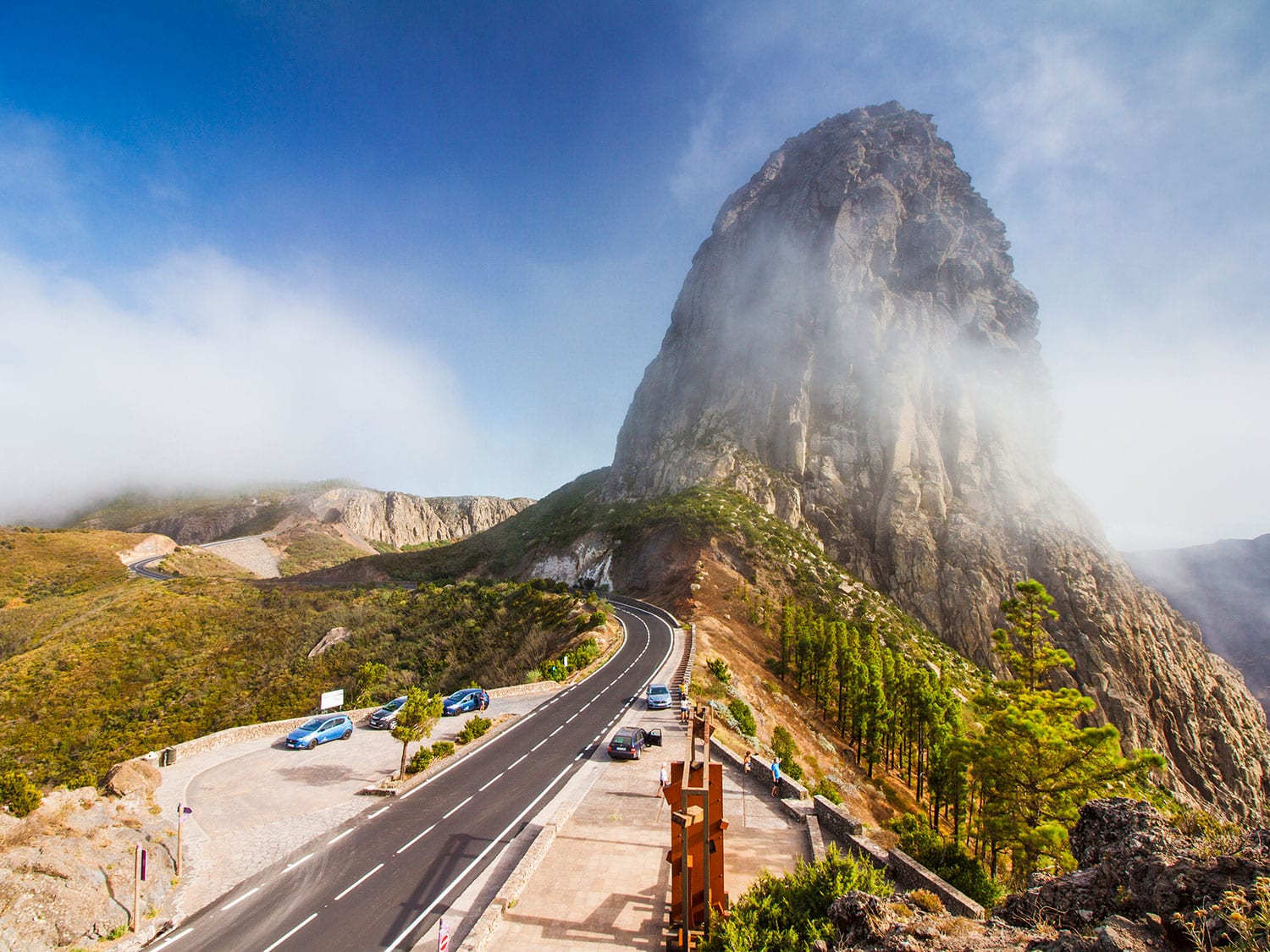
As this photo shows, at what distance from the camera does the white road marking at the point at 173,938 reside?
11.3 metres

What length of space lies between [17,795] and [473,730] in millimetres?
14034

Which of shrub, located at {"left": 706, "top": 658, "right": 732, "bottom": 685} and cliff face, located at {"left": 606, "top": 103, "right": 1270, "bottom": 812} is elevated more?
cliff face, located at {"left": 606, "top": 103, "right": 1270, "bottom": 812}

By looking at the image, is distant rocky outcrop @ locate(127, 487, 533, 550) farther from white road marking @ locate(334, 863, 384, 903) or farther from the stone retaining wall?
the stone retaining wall

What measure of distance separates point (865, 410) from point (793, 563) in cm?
4332

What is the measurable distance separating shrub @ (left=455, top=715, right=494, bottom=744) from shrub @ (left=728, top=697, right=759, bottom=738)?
12.7 m

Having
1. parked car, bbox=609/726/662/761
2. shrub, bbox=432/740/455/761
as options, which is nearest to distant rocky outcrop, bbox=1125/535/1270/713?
parked car, bbox=609/726/662/761

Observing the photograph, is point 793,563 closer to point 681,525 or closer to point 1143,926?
point 681,525

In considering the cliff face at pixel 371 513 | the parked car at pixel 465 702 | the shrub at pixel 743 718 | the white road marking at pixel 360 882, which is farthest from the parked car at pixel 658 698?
the cliff face at pixel 371 513

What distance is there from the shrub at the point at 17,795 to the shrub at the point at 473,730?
12921mm

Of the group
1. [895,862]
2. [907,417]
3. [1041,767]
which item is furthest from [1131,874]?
[907,417]

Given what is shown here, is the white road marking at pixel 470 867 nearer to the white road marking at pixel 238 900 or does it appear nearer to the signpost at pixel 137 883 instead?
the white road marking at pixel 238 900

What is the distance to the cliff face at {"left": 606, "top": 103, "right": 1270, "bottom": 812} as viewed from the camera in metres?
80.5

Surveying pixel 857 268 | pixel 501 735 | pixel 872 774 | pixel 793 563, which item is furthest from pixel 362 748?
pixel 857 268

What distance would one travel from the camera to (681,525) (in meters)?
74.2
